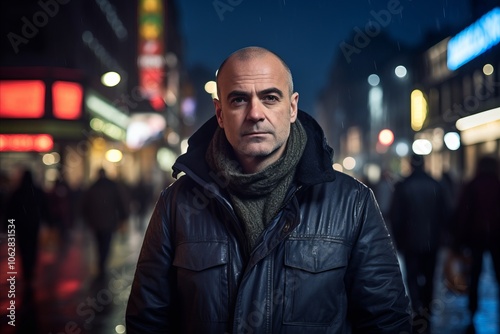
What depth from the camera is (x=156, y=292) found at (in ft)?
9.77

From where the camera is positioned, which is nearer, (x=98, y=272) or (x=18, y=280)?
(x=18, y=280)

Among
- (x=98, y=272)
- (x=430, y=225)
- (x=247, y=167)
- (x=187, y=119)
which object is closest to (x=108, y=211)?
(x=98, y=272)

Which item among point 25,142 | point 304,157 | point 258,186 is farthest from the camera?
point 25,142

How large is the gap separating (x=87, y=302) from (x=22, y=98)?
816 inches

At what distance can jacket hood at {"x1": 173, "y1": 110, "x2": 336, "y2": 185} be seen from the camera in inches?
115

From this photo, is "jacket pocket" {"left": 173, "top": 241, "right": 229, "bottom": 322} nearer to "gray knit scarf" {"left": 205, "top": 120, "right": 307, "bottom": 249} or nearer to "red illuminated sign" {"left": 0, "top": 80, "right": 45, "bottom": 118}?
"gray knit scarf" {"left": 205, "top": 120, "right": 307, "bottom": 249}

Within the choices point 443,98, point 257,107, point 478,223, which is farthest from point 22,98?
point 443,98

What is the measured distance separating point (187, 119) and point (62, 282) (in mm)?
118907

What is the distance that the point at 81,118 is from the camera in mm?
29516

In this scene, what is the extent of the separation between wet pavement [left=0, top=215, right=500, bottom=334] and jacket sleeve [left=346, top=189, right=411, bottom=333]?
17.3 feet

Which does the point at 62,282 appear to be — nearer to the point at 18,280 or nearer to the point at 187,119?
the point at 18,280

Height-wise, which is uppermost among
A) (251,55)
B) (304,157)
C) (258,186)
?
(251,55)

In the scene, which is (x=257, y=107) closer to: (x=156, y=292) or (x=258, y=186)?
(x=258, y=186)

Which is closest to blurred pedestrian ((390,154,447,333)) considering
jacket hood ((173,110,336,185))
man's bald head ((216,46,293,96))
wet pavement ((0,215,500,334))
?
wet pavement ((0,215,500,334))
